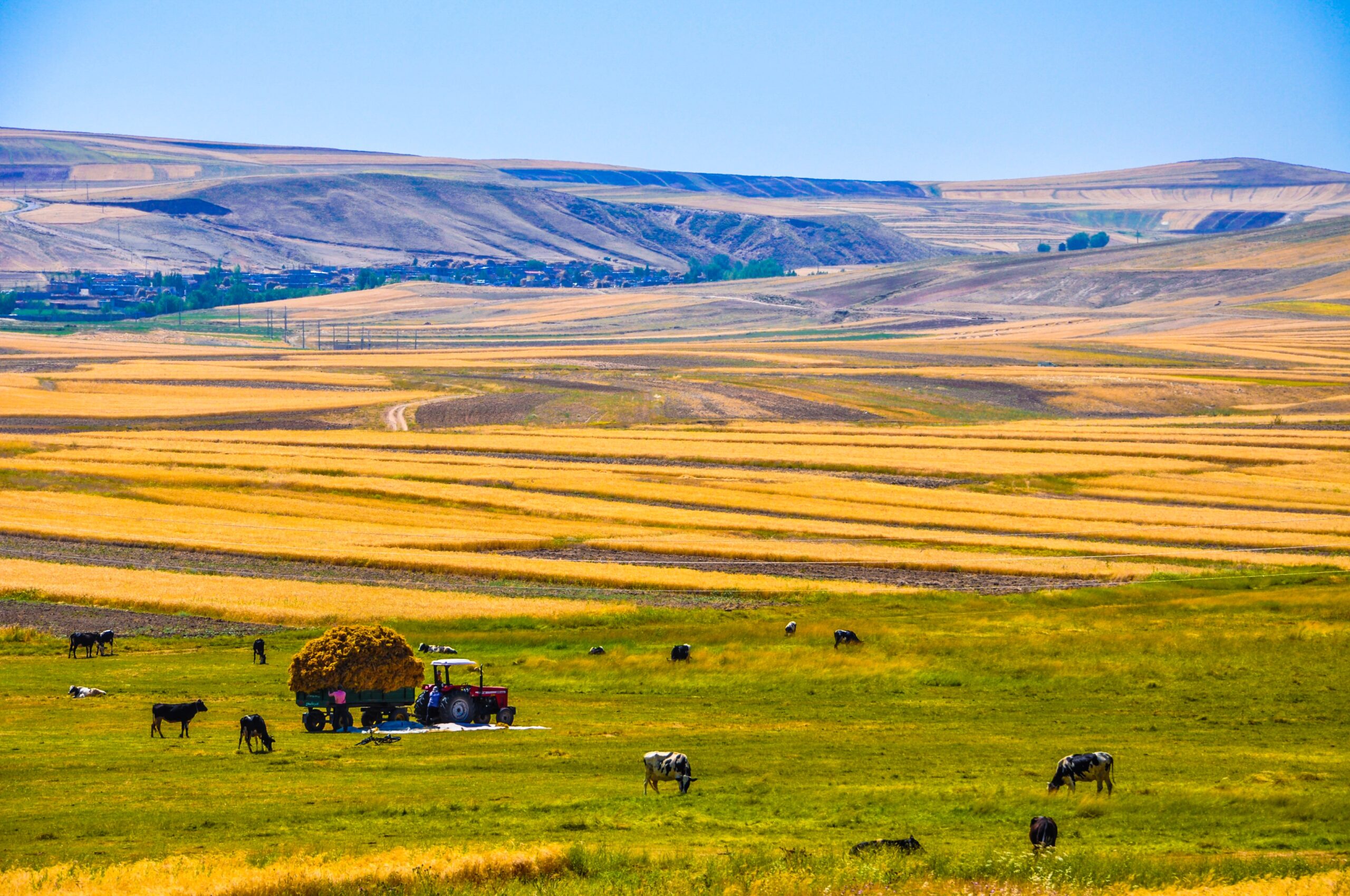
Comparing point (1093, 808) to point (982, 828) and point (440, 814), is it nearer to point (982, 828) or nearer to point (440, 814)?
point (982, 828)

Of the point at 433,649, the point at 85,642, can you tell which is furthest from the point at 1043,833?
the point at 85,642

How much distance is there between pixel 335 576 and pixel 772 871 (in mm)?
40449

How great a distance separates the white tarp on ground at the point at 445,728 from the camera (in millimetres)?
30719

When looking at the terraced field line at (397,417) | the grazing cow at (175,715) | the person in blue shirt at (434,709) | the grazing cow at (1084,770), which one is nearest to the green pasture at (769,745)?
the grazing cow at (1084,770)

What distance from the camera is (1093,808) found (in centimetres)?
2330

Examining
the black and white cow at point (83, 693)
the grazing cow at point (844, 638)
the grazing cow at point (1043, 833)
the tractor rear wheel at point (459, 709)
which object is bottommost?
the grazing cow at point (1043, 833)

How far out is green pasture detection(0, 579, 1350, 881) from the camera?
69.9ft

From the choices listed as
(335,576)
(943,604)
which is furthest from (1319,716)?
(335,576)

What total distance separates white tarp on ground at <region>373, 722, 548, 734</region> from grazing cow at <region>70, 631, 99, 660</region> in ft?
48.5

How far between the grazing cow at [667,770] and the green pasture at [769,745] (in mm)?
334

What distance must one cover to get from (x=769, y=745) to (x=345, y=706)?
9.82 metres

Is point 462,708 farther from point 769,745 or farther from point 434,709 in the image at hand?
point 769,745

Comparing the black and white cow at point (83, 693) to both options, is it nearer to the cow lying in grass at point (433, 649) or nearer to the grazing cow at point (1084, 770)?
the cow lying in grass at point (433, 649)

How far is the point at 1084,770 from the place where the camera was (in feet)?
80.7
